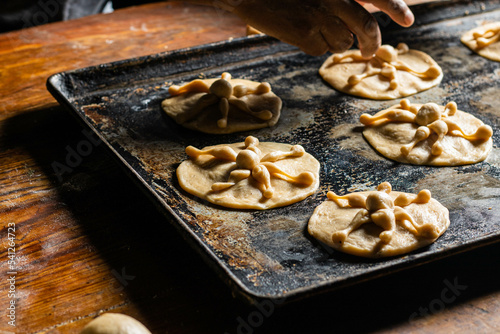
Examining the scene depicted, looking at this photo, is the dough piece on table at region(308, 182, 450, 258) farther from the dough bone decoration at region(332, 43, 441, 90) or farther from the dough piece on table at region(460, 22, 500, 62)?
the dough piece on table at region(460, 22, 500, 62)

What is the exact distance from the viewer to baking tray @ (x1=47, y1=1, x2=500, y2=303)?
50.1 inches

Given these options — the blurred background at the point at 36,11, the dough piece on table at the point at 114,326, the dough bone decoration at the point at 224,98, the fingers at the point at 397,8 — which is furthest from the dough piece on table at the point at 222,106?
the blurred background at the point at 36,11

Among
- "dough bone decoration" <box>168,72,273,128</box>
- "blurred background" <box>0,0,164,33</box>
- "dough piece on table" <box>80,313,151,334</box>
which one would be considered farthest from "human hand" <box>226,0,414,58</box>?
"blurred background" <box>0,0,164,33</box>

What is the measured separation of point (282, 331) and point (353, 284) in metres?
0.19

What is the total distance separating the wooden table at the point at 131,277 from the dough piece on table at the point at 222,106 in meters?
0.34

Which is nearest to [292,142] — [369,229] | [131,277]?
[369,229]

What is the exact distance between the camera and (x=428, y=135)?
5.83 ft

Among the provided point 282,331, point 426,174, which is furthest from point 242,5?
point 282,331

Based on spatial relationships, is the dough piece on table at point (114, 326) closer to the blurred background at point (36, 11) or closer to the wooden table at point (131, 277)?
the wooden table at point (131, 277)

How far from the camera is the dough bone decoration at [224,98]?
6.15ft

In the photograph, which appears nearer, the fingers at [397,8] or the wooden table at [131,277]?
the wooden table at [131,277]

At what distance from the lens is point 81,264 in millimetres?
1315

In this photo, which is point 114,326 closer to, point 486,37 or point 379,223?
point 379,223

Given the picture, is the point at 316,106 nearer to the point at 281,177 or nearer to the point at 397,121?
the point at 397,121
